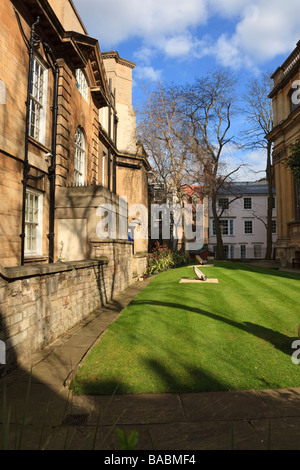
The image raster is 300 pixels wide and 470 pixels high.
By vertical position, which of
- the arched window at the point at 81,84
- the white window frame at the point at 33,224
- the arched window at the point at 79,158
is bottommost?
the white window frame at the point at 33,224

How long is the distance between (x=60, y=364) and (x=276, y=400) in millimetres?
3538

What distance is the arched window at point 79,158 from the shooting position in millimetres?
13133

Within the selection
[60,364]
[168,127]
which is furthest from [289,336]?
[168,127]

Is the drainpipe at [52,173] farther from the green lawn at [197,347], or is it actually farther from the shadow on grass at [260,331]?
the shadow on grass at [260,331]

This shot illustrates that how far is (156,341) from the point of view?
19.6 feet

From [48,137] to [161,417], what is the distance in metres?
9.90

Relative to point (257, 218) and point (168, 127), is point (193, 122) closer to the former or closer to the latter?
point (168, 127)

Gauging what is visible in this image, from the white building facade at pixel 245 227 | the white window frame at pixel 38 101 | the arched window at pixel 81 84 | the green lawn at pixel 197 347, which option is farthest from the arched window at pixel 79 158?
the white building facade at pixel 245 227

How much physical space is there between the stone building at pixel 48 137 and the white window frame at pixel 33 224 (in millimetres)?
33

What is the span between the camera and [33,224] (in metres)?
9.88

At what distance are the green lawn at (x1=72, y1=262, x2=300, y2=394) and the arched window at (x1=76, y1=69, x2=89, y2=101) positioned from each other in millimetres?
10213

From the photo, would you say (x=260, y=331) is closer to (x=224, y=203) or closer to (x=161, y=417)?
(x=161, y=417)

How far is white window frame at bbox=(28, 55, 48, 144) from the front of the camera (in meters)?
9.80

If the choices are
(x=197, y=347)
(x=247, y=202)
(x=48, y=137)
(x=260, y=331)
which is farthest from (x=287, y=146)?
(x=197, y=347)
